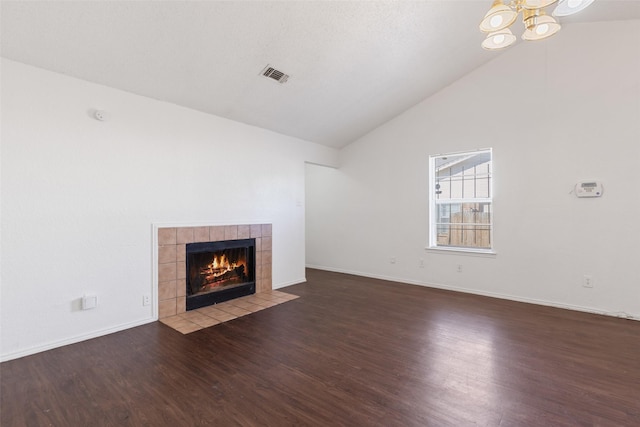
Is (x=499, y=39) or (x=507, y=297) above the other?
(x=499, y=39)

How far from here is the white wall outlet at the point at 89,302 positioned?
2777 millimetres

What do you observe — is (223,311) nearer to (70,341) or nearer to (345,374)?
(70,341)

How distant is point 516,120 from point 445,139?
940 millimetres

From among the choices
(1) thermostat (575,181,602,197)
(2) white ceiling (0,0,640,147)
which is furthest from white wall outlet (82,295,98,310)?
(1) thermostat (575,181,602,197)

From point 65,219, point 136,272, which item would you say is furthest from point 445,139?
point 65,219

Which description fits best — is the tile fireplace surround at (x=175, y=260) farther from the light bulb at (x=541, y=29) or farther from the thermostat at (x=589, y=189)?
the thermostat at (x=589, y=189)

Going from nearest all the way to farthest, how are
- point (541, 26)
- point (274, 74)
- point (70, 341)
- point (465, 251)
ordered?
point (541, 26) < point (70, 341) < point (274, 74) < point (465, 251)

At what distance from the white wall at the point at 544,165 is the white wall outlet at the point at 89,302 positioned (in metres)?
4.17

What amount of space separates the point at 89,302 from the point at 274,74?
2.99 metres

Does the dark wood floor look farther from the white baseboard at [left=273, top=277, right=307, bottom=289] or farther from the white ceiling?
the white ceiling

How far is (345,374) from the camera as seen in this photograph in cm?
218

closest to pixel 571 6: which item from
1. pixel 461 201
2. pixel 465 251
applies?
pixel 461 201

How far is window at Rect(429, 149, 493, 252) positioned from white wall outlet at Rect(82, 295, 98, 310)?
444cm

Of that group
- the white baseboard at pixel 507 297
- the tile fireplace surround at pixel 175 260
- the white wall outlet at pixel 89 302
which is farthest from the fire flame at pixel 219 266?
the white baseboard at pixel 507 297
